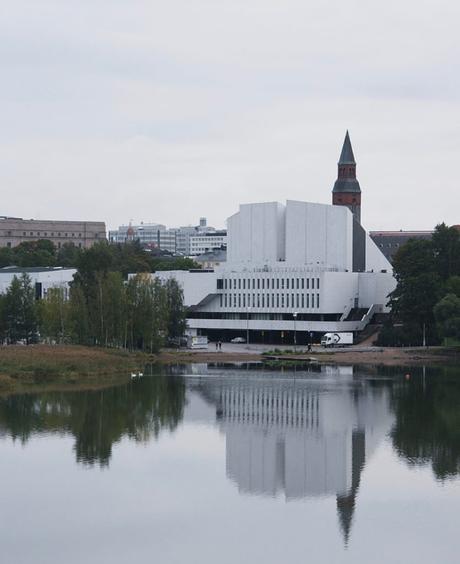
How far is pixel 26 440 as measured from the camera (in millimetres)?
30734

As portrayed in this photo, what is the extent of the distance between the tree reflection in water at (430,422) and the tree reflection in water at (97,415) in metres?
7.43

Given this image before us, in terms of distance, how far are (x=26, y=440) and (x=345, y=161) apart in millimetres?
58128

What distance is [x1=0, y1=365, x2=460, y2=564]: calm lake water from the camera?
20.7 metres

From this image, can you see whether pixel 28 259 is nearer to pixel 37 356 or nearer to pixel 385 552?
→ pixel 37 356

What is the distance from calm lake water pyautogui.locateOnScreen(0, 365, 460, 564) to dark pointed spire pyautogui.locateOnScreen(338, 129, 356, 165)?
44.0m

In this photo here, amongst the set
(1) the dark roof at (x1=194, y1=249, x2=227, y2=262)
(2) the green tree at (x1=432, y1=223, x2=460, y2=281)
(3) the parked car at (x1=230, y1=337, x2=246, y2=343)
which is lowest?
(3) the parked car at (x1=230, y1=337, x2=246, y2=343)

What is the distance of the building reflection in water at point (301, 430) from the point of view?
26.1 m

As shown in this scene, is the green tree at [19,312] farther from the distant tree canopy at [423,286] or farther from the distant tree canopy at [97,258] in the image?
the distant tree canopy at [423,286]

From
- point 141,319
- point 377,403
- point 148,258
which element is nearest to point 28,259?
point 148,258

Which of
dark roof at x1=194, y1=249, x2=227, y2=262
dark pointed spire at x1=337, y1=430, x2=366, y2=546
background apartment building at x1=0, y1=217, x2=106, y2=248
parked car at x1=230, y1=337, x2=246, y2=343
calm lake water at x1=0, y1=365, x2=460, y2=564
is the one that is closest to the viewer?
calm lake water at x1=0, y1=365, x2=460, y2=564

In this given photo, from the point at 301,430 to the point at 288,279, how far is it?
108 ft

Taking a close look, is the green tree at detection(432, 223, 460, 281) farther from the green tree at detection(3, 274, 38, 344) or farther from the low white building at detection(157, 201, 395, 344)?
the green tree at detection(3, 274, 38, 344)

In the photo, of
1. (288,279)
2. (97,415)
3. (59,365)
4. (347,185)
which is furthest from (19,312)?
(347,185)

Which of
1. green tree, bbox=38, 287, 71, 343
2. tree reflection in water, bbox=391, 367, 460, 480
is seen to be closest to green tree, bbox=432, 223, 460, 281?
tree reflection in water, bbox=391, 367, 460, 480
